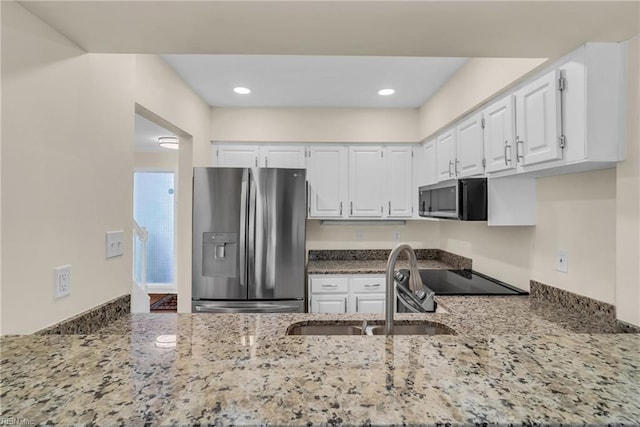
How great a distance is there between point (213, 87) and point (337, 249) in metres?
2.07

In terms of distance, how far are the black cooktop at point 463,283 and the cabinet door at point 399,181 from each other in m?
0.77

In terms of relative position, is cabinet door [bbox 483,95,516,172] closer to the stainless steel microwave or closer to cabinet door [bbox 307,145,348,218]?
the stainless steel microwave

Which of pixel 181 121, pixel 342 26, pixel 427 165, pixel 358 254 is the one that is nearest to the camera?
pixel 342 26

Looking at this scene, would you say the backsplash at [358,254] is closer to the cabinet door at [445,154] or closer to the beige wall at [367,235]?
the beige wall at [367,235]

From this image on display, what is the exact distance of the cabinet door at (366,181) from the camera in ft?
11.4

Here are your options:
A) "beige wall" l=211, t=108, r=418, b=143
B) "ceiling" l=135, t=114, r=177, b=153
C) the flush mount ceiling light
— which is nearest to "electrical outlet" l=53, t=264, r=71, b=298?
"beige wall" l=211, t=108, r=418, b=143

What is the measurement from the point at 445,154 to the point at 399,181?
75cm

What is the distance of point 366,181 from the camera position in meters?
3.48

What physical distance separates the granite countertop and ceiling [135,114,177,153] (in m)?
3.16

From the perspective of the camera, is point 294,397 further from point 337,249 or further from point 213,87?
point 337,249

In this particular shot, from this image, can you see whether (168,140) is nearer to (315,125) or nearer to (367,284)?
(315,125)

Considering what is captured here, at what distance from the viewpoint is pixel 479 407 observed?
56cm

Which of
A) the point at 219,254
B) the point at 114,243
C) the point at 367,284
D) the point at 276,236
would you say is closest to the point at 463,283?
the point at 367,284

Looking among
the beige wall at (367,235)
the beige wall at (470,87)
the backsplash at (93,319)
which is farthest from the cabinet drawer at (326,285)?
the backsplash at (93,319)
